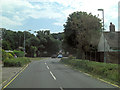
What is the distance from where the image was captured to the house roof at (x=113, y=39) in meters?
36.0

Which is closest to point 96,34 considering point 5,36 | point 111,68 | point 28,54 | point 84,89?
point 111,68

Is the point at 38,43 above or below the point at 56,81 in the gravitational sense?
above

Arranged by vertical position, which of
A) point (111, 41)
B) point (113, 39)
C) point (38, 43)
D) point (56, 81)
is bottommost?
point (56, 81)

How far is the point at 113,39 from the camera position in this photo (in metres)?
38.3

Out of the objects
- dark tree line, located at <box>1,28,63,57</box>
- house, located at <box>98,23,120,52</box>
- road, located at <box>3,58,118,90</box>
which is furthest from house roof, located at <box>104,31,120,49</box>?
dark tree line, located at <box>1,28,63,57</box>

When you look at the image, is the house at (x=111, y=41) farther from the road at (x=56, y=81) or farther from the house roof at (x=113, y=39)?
the road at (x=56, y=81)

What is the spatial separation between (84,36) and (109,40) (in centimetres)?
976

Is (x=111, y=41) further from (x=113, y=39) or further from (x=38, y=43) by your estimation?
(x=38, y=43)

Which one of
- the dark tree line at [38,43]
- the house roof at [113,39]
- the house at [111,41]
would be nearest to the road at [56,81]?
the house at [111,41]

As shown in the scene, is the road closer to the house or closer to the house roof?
the house

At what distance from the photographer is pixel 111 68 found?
51.4 ft

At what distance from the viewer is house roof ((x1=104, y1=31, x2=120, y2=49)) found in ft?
118

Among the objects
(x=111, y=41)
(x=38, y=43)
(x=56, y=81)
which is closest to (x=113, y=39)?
(x=111, y=41)

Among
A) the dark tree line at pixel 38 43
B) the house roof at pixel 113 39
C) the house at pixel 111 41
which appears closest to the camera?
the house at pixel 111 41
